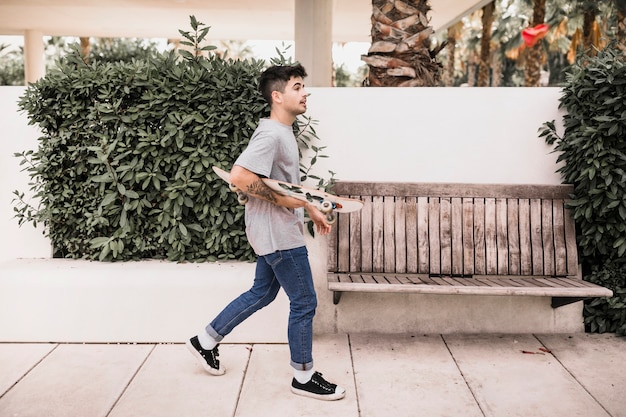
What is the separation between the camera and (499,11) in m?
34.1

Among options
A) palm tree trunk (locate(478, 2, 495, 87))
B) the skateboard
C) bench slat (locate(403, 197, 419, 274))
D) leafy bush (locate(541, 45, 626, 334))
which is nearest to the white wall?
leafy bush (locate(541, 45, 626, 334))

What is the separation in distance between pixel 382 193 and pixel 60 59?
264 cm

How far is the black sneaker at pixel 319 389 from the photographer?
3596 millimetres

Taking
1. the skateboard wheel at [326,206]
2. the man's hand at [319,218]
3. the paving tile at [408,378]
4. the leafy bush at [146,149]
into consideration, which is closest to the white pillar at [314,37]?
the leafy bush at [146,149]

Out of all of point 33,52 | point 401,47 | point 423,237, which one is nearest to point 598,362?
point 423,237

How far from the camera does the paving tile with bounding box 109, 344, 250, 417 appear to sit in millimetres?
3486

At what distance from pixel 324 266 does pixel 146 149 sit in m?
1.57

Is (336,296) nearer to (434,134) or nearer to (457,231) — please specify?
(457,231)

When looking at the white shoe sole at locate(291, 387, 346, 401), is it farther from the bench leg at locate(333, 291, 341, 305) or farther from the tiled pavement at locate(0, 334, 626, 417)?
the bench leg at locate(333, 291, 341, 305)

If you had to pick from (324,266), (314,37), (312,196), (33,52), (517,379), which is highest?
(33,52)

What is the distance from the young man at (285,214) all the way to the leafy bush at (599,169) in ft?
7.08

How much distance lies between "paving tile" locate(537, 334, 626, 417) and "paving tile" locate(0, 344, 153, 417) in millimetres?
2739

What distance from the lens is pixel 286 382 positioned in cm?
388

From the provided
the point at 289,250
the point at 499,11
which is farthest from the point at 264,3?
the point at 499,11
